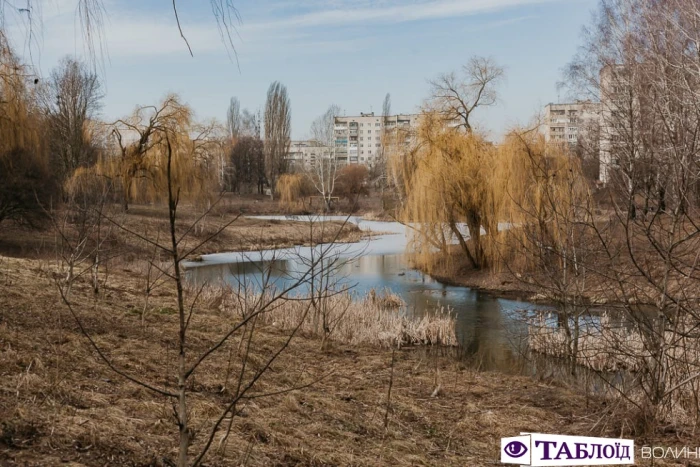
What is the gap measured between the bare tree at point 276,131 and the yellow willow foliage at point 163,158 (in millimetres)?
22362

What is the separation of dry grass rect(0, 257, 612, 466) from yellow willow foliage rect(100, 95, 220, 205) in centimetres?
1536

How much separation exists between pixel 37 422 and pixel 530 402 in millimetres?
4542

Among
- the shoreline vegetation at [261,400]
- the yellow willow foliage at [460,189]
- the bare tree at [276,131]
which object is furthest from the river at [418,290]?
the bare tree at [276,131]

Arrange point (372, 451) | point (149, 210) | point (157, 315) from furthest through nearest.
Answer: point (149, 210), point (157, 315), point (372, 451)

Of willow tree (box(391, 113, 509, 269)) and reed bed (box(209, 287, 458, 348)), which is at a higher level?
willow tree (box(391, 113, 509, 269))

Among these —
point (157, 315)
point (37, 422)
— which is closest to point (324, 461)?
point (37, 422)

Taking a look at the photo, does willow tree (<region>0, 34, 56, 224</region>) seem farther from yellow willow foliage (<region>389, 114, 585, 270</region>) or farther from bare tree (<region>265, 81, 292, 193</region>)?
bare tree (<region>265, 81, 292, 193</region>)

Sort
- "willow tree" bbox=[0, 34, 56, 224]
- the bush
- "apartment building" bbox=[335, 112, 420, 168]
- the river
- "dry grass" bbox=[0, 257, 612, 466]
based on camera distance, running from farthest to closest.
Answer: "apartment building" bbox=[335, 112, 420, 168], the bush, "willow tree" bbox=[0, 34, 56, 224], the river, "dry grass" bbox=[0, 257, 612, 466]

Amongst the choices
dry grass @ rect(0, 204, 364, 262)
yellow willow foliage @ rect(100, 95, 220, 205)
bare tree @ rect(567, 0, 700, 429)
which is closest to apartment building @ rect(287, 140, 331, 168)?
dry grass @ rect(0, 204, 364, 262)

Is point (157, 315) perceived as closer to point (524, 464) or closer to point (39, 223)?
point (524, 464)

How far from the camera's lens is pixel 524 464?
3.36 metres

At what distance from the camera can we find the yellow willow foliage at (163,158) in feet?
74.4

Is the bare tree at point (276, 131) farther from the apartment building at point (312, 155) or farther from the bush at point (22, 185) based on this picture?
the bush at point (22, 185)

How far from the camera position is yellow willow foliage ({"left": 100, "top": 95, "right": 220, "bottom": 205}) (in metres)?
22.7
